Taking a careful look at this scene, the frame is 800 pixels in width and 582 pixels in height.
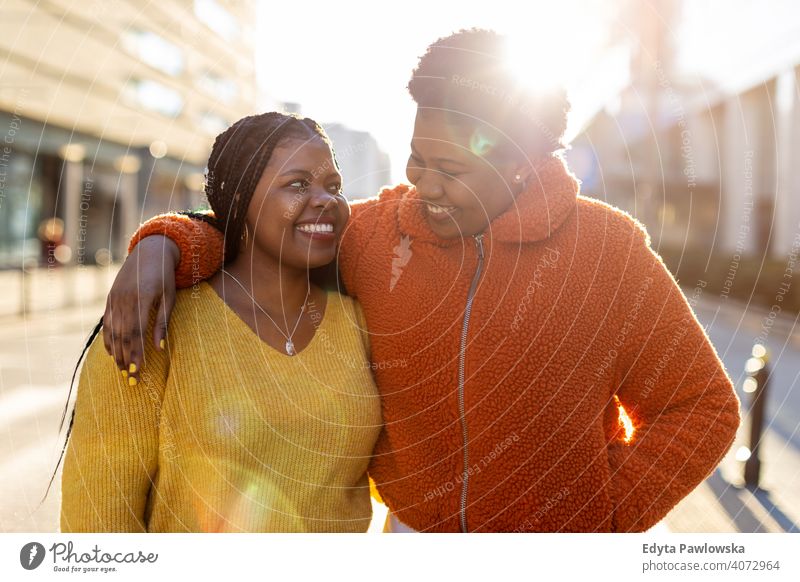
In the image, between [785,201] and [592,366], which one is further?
[785,201]

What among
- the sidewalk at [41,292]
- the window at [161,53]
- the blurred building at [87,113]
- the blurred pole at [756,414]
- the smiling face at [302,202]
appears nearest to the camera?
the smiling face at [302,202]

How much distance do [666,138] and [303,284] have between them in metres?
20.3

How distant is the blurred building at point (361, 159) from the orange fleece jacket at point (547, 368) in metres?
0.31

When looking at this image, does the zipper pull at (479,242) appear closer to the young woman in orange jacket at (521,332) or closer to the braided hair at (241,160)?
the young woman in orange jacket at (521,332)

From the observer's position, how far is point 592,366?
62.2 inches

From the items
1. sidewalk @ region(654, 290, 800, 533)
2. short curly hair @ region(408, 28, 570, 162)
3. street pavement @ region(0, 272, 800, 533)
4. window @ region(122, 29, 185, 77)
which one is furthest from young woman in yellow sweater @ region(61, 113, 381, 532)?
window @ region(122, 29, 185, 77)

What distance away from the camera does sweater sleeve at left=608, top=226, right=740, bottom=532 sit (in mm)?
1519

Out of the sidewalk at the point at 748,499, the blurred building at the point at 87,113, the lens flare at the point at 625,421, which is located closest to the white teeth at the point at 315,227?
the lens flare at the point at 625,421

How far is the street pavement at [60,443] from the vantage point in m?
3.52

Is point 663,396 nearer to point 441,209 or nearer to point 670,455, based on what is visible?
point 670,455

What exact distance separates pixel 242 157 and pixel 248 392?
496 millimetres

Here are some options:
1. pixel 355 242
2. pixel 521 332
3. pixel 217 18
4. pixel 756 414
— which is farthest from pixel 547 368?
pixel 756 414
